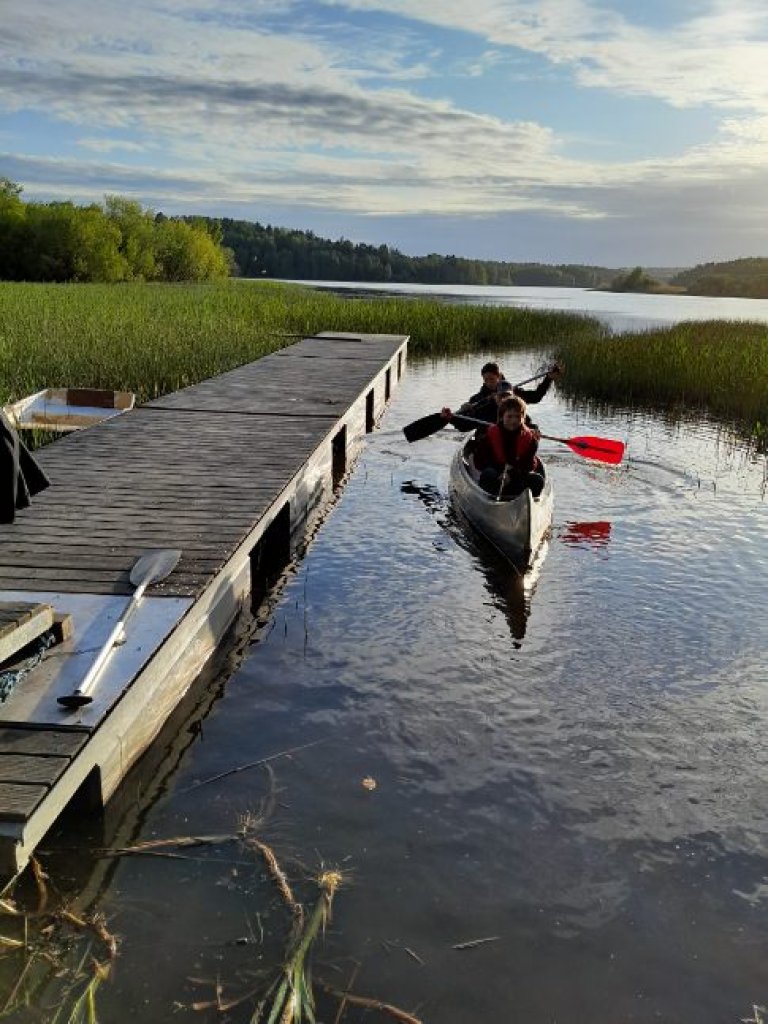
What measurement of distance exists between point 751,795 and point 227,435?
25.4 ft

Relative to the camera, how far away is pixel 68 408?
1261 centimetres

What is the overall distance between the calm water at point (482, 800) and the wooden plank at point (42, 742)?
627 millimetres

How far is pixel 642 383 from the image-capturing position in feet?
65.5

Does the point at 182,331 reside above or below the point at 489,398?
above

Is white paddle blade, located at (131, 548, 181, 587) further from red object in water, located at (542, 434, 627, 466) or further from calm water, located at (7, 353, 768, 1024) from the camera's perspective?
red object in water, located at (542, 434, 627, 466)

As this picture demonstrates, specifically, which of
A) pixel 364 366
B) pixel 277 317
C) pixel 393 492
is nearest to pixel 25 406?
pixel 393 492

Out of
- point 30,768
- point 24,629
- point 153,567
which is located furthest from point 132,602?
point 30,768

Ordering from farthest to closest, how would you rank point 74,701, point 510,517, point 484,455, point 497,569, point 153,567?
1. point 484,455
2. point 497,569
3. point 510,517
4. point 153,567
5. point 74,701

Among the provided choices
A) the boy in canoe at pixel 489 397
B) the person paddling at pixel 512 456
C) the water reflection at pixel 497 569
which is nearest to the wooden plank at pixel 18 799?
the water reflection at pixel 497 569

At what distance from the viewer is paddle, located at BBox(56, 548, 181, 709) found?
4.19 metres

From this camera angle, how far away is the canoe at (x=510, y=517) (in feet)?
27.4

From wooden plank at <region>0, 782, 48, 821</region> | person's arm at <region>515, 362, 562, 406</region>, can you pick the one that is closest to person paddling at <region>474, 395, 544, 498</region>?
person's arm at <region>515, 362, 562, 406</region>

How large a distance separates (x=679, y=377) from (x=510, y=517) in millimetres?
12650

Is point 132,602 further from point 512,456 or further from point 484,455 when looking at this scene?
point 484,455
